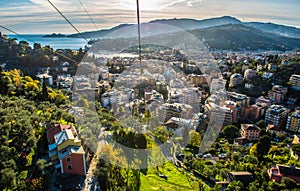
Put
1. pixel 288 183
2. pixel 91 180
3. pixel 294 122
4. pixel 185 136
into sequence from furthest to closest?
1. pixel 294 122
2. pixel 185 136
3. pixel 288 183
4. pixel 91 180

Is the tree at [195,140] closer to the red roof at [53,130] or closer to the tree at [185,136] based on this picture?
the tree at [185,136]

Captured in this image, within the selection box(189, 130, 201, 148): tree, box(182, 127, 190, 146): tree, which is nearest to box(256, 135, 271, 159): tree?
box(189, 130, 201, 148): tree

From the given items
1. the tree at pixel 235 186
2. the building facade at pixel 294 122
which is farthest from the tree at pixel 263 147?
the building facade at pixel 294 122

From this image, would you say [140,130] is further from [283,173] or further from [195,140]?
[283,173]

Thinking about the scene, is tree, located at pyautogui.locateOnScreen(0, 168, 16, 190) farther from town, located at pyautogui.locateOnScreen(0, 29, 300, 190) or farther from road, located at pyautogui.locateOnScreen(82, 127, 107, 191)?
road, located at pyautogui.locateOnScreen(82, 127, 107, 191)

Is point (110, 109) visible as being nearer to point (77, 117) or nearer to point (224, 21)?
point (77, 117)

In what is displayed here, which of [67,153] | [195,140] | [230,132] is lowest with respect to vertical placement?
[230,132]

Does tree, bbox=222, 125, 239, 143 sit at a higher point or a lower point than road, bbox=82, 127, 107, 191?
lower

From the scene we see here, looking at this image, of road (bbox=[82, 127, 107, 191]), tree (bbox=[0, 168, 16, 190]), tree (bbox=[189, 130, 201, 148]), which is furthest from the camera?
tree (bbox=[189, 130, 201, 148])

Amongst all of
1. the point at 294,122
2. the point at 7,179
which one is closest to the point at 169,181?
the point at 7,179
